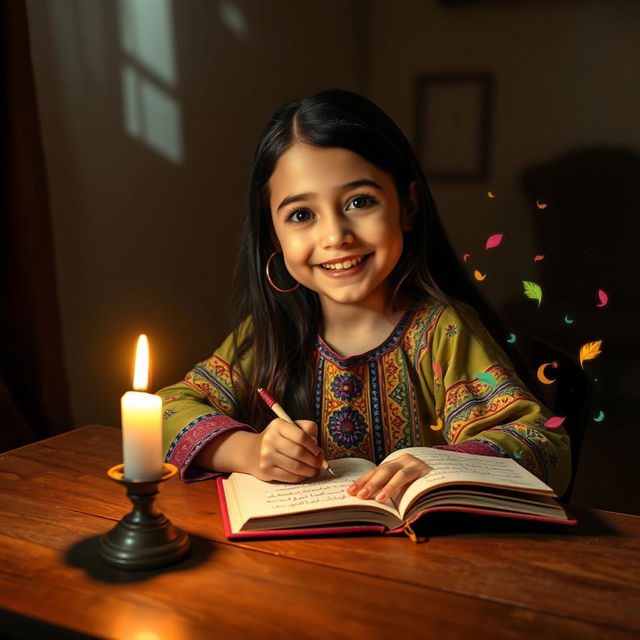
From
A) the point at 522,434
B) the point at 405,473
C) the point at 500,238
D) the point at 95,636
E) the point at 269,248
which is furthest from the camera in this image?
the point at 500,238

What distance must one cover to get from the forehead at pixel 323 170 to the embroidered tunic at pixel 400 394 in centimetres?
26

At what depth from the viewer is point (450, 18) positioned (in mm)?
2932

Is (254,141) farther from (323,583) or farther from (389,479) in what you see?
(323,583)

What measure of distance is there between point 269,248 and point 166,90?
3.67ft

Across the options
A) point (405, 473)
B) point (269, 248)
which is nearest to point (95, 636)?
point (405, 473)

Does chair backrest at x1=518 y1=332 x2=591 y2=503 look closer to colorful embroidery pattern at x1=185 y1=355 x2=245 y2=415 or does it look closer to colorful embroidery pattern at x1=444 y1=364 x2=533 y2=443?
colorful embroidery pattern at x1=444 y1=364 x2=533 y2=443

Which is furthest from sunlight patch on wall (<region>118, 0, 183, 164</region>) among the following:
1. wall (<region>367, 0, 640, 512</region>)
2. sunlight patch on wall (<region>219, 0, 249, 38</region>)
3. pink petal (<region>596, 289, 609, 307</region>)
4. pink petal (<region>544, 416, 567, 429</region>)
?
pink petal (<region>544, 416, 567, 429</region>)

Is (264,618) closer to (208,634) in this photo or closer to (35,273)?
(208,634)

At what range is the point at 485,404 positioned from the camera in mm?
1215

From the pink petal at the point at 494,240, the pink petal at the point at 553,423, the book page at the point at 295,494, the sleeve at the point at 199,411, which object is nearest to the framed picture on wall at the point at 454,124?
the pink petal at the point at 494,240

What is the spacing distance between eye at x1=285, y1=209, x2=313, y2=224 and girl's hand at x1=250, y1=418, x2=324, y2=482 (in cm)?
38

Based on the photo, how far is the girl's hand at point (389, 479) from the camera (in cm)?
93

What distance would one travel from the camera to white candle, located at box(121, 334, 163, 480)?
31.1 inches

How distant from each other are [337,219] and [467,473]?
469 mm
